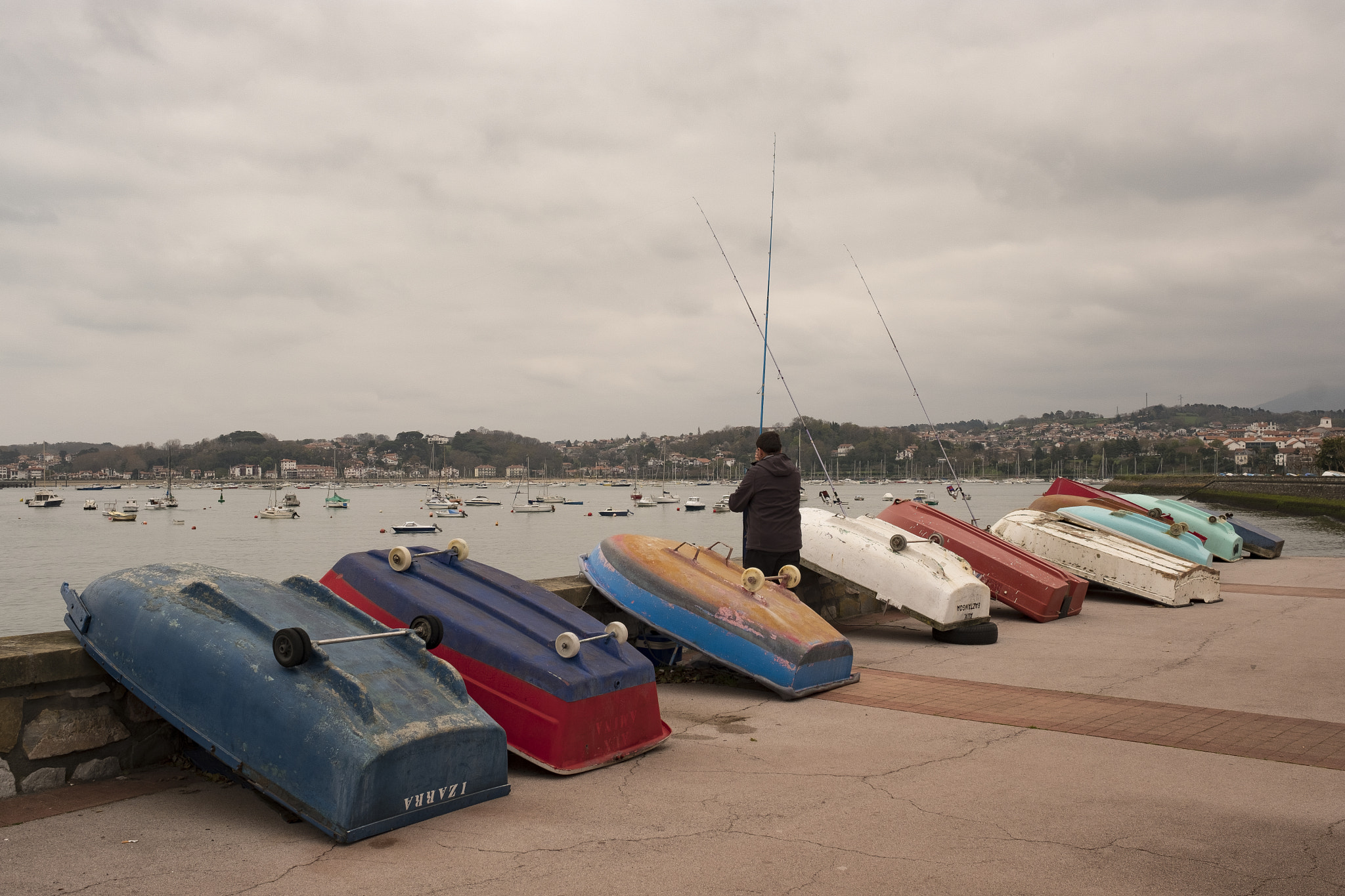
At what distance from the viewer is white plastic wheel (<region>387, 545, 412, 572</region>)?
573 cm

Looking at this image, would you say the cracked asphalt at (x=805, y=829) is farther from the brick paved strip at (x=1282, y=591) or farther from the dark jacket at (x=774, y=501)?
the brick paved strip at (x=1282, y=591)

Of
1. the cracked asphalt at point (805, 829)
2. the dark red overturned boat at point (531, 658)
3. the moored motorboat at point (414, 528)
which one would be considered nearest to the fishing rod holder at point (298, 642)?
the dark red overturned boat at point (531, 658)

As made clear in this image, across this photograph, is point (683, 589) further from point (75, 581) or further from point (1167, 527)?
point (75, 581)

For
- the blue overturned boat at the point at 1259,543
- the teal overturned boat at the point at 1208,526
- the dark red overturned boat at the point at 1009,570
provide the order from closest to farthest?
the dark red overturned boat at the point at 1009,570 → the teal overturned boat at the point at 1208,526 → the blue overturned boat at the point at 1259,543

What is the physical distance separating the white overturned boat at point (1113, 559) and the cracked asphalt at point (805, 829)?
5809 mm

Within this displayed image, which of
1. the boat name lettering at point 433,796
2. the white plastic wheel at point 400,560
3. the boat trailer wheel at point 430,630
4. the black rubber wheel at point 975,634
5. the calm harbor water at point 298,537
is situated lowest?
the calm harbor water at point 298,537

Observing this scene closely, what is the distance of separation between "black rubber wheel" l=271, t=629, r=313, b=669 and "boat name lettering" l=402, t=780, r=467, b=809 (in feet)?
2.51

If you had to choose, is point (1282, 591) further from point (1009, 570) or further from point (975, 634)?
point (975, 634)

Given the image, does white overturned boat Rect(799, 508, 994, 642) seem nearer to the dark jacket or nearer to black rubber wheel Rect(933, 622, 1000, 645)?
black rubber wheel Rect(933, 622, 1000, 645)

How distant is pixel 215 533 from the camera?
283 feet

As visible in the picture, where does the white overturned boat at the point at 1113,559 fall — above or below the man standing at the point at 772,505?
below

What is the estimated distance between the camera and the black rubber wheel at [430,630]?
5.15 meters

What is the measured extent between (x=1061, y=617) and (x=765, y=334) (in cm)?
464

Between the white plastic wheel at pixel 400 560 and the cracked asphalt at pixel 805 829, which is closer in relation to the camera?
the cracked asphalt at pixel 805 829
